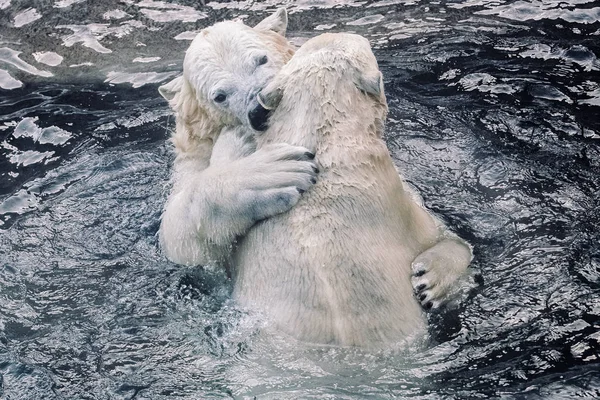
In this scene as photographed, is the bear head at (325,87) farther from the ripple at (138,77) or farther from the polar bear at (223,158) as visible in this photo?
the ripple at (138,77)

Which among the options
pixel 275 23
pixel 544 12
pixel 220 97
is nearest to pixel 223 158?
pixel 220 97

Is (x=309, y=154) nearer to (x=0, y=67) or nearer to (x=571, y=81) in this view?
(x=571, y=81)

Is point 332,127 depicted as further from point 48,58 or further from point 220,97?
point 48,58

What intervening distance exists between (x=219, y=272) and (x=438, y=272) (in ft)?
4.00

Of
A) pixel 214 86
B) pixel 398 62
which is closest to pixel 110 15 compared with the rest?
pixel 398 62

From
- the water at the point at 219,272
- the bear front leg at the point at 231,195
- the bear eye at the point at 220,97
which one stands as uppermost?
the bear eye at the point at 220,97

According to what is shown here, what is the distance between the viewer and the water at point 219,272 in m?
4.27

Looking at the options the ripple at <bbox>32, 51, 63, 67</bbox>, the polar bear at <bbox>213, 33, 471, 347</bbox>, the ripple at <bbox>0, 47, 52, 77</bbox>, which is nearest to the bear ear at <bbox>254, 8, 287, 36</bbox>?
the polar bear at <bbox>213, 33, 471, 347</bbox>

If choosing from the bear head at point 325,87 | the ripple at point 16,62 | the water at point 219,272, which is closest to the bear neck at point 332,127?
the bear head at point 325,87

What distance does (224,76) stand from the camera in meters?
4.92

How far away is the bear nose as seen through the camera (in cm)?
455

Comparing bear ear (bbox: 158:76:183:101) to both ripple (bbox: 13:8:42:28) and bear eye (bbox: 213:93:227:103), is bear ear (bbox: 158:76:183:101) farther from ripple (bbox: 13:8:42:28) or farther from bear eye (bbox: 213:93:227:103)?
ripple (bbox: 13:8:42:28)

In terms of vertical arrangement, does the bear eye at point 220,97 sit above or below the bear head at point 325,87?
below

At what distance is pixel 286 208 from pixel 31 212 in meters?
2.45
